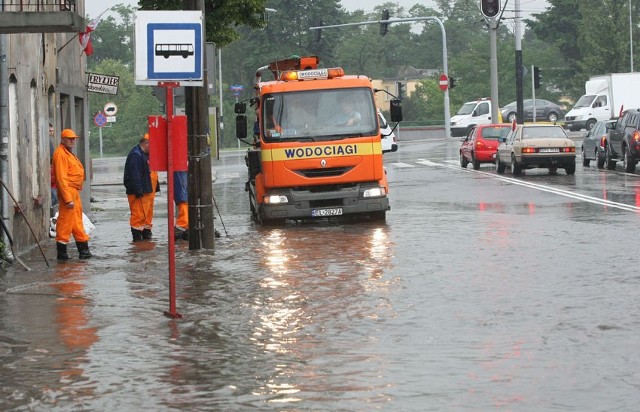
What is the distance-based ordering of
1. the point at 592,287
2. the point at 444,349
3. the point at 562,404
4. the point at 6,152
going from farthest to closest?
the point at 6,152 → the point at 592,287 → the point at 444,349 → the point at 562,404

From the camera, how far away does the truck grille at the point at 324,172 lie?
75.0 feet

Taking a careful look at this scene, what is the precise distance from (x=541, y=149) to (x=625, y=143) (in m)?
2.61

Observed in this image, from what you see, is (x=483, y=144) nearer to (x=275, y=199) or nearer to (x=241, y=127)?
(x=241, y=127)

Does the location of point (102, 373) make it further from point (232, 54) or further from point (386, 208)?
point (232, 54)

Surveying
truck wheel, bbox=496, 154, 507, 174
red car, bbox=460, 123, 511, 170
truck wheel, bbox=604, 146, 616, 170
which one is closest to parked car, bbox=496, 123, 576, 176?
truck wheel, bbox=496, 154, 507, 174

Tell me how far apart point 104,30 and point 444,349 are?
142m

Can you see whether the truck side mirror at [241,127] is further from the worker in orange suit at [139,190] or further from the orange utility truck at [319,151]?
the worker in orange suit at [139,190]

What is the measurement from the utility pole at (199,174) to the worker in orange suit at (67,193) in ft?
5.10

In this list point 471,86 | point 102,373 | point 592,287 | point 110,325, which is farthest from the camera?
point 471,86

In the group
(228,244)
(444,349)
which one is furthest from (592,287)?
(228,244)

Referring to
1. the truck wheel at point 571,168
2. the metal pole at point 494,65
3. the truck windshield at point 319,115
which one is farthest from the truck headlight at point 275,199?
the metal pole at point 494,65

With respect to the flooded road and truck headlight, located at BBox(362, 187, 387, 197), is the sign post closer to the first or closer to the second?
the flooded road

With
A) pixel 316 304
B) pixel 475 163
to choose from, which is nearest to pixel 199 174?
pixel 316 304

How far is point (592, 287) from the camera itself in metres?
13.3
